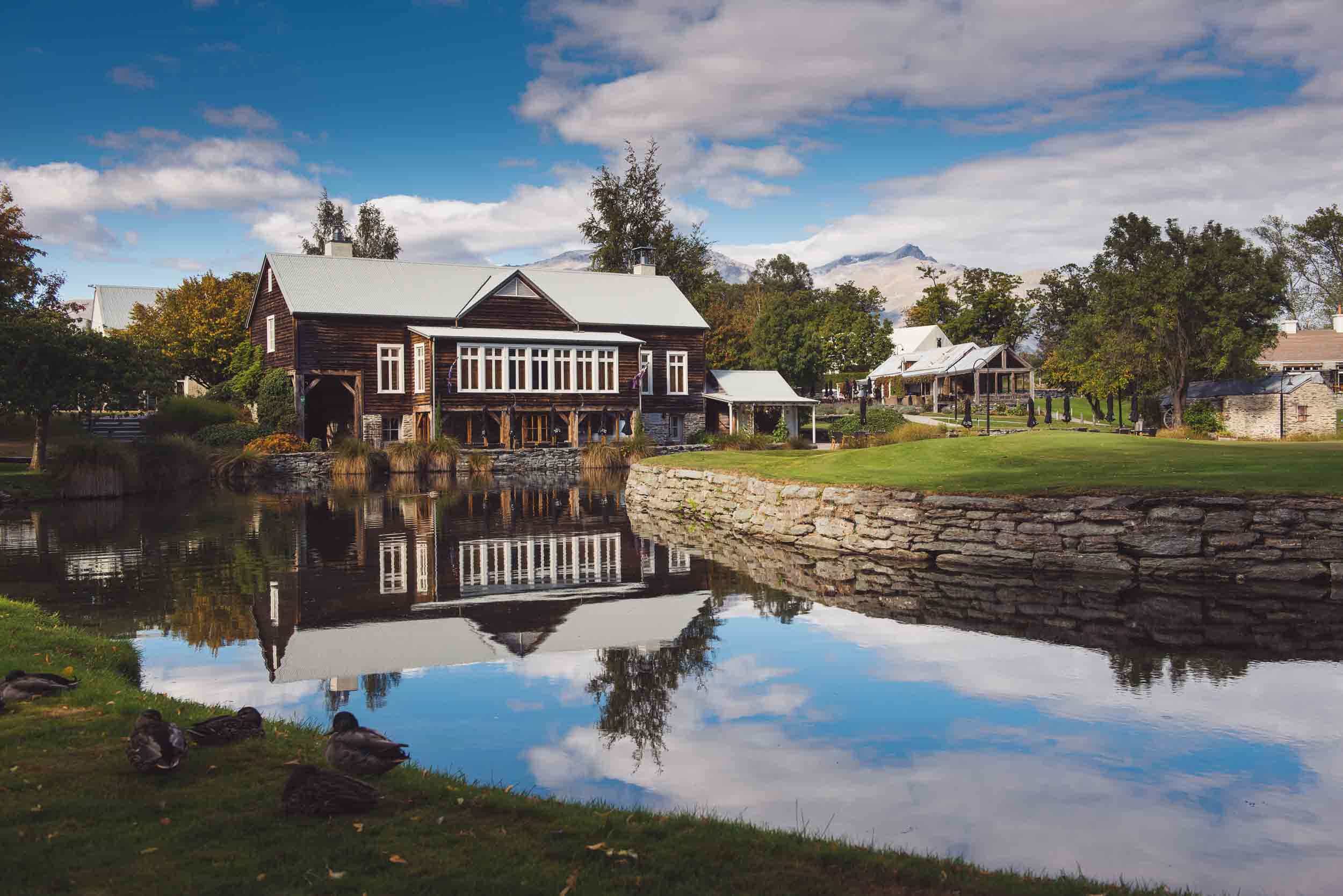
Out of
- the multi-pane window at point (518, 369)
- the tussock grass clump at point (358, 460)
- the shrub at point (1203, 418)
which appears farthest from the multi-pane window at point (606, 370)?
the shrub at point (1203, 418)

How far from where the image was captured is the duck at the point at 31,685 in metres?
7.16

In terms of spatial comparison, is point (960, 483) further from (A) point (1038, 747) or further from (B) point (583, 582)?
(A) point (1038, 747)

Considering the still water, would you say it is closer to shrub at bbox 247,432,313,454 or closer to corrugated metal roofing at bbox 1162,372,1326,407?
shrub at bbox 247,432,313,454

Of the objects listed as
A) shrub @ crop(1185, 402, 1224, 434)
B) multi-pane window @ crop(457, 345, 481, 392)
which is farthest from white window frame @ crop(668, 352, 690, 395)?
shrub @ crop(1185, 402, 1224, 434)

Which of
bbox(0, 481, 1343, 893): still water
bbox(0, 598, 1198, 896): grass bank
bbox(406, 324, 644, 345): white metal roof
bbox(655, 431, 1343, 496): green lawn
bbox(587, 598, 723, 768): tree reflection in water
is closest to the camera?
bbox(0, 598, 1198, 896): grass bank

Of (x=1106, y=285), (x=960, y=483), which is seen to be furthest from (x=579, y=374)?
(x=960, y=483)

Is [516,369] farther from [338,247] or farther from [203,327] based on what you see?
[203,327]

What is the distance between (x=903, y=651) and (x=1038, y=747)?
10.5ft

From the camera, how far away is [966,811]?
6.48 metres

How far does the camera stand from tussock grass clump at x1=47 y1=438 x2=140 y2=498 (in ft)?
91.4

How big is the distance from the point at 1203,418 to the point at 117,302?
243 ft

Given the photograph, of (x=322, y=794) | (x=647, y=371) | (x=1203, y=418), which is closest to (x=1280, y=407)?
(x=1203, y=418)

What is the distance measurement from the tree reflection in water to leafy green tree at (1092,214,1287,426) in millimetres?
38444

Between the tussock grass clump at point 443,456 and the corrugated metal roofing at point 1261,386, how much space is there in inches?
1322
